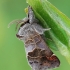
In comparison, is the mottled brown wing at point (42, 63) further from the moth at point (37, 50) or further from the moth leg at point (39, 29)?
the moth leg at point (39, 29)

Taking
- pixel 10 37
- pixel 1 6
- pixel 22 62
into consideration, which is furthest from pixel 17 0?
pixel 22 62

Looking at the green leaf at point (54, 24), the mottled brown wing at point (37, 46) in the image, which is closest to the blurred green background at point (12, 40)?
the green leaf at point (54, 24)

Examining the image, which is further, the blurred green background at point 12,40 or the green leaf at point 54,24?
the blurred green background at point 12,40

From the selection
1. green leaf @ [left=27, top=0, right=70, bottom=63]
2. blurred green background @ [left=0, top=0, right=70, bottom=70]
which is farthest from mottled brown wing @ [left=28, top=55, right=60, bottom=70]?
blurred green background @ [left=0, top=0, right=70, bottom=70]

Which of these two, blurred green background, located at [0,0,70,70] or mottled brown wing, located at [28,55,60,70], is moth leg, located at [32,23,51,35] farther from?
blurred green background, located at [0,0,70,70]

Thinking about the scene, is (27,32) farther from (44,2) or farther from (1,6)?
(1,6)

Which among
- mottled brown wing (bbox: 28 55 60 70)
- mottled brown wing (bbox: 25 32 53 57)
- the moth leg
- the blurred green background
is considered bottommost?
mottled brown wing (bbox: 28 55 60 70)

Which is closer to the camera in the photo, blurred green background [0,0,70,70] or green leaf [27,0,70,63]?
green leaf [27,0,70,63]
